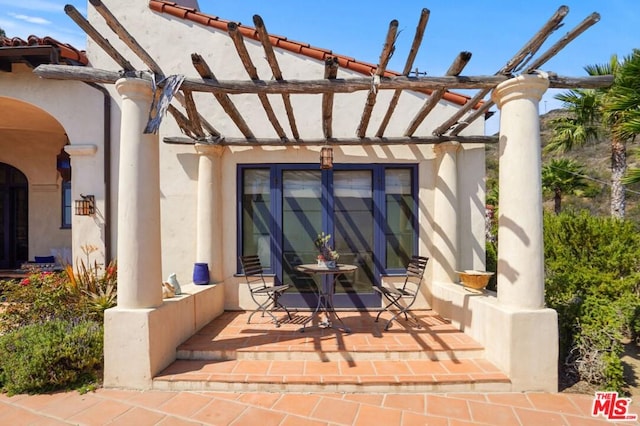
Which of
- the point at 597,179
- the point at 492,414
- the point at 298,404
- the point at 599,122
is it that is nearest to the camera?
the point at 492,414

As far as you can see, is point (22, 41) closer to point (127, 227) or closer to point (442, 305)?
point (127, 227)

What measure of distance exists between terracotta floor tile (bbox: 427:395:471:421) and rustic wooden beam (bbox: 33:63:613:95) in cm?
317

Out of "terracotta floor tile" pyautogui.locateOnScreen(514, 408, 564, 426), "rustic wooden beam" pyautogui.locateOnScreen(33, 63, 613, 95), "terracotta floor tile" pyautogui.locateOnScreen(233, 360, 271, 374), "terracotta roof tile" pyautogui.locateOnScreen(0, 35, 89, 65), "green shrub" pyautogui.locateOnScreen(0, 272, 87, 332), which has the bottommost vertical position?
"terracotta floor tile" pyautogui.locateOnScreen(514, 408, 564, 426)

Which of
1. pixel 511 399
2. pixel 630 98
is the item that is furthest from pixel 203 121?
pixel 630 98

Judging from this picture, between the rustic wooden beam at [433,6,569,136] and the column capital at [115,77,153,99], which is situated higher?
the rustic wooden beam at [433,6,569,136]

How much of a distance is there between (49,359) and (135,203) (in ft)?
5.84

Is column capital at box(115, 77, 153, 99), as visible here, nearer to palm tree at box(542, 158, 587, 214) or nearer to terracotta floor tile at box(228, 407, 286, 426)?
terracotta floor tile at box(228, 407, 286, 426)

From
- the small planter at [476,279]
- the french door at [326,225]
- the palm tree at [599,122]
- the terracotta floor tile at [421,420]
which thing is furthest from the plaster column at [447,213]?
the palm tree at [599,122]

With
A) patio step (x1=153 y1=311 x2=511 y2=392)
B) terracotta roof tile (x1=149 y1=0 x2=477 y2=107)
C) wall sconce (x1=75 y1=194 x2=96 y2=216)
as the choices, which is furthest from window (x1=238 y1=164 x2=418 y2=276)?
wall sconce (x1=75 y1=194 x2=96 y2=216)

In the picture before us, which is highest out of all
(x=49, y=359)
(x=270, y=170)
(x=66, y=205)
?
(x=270, y=170)

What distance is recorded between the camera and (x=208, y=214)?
5562 mm

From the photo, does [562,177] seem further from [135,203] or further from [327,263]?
[135,203]

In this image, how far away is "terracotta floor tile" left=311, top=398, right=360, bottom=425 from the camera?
2957 mm

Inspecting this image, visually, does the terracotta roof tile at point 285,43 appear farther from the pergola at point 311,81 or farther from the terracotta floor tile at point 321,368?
the terracotta floor tile at point 321,368
